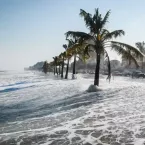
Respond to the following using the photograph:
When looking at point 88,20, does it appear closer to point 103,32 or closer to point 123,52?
point 103,32

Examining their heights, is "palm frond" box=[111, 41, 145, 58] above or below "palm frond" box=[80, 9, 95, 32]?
below

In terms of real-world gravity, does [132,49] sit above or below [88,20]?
below

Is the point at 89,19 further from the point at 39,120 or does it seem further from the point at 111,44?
the point at 39,120

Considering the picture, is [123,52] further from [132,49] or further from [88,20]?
[88,20]

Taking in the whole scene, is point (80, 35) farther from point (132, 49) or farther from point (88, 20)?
point (132, 49)

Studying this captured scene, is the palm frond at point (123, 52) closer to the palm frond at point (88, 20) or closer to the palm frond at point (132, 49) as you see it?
the palm frond at point (132, 49)

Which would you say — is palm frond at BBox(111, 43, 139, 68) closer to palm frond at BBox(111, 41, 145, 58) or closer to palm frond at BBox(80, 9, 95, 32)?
palm frond at BBox(111, 41, 145, 58)

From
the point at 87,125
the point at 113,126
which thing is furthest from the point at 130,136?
the point at 87,125

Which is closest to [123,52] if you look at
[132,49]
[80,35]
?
[132,49]

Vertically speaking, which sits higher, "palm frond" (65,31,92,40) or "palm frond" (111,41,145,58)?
"palm frond" (65,31,92,40)

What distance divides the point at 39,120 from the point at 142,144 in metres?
4.50

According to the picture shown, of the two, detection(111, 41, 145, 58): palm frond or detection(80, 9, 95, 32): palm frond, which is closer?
detection(111, 41, 145, 58): palm frond

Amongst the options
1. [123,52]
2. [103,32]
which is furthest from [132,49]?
[103,32]

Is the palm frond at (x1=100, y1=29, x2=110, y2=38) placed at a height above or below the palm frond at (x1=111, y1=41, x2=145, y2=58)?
above
